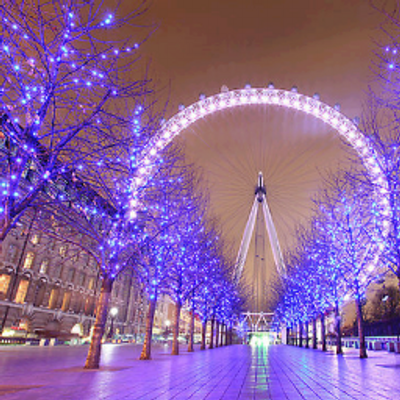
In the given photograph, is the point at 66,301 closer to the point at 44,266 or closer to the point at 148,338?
the point at 44,266

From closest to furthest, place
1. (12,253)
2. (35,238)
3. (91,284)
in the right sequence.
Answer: (12,253) < (35,238) < (91,284)

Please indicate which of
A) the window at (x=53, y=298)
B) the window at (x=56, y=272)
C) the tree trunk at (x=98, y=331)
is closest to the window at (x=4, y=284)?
the window at (x=56, y=272)

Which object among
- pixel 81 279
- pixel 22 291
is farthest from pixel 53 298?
pixel 81 279

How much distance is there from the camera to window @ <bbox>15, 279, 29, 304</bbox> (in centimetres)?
4200

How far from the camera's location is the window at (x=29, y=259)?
143 feet

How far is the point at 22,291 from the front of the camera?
42844 mm

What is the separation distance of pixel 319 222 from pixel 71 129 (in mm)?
24762

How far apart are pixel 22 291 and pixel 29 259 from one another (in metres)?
3.97

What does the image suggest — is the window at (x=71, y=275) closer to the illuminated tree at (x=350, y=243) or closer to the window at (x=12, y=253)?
the window at (x=12, y=253)

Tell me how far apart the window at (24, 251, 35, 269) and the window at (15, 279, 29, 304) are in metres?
1.85

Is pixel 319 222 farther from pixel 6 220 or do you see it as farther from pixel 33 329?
pixel 33 329

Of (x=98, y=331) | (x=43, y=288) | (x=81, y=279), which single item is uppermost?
(x=81, y=279)

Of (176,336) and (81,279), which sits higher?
(81,279)

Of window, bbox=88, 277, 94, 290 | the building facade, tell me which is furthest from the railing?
window, bbox=88, 277, 94, 290
